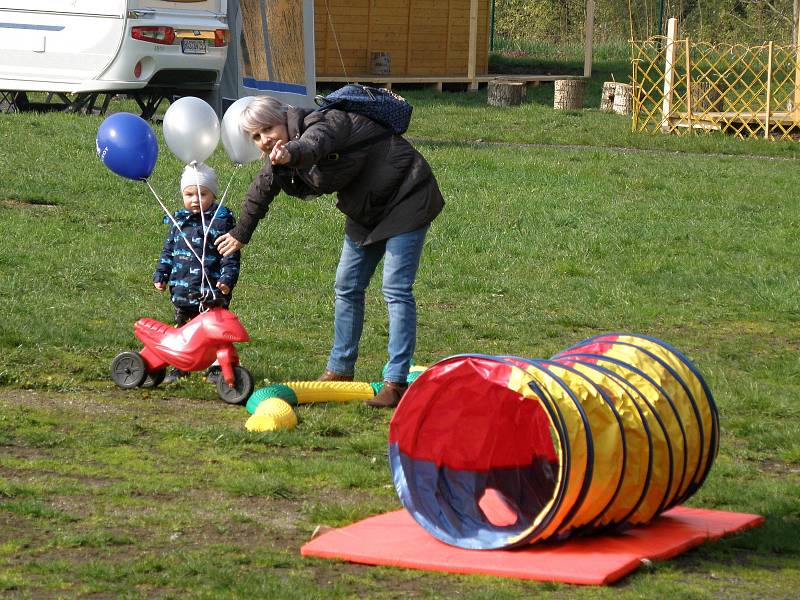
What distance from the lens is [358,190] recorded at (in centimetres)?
693

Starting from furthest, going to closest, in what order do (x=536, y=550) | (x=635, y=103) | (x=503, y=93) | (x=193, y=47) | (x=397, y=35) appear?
(x=397, y=35) < (x=503, y=93) < (x=635, y=103) < (x=193, y=47) < (x=536, y=550)

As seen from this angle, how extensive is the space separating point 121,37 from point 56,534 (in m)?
12.3

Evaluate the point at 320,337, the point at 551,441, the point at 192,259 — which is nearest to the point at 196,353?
the point at 192,259

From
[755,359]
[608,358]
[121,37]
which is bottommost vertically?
[755,359]

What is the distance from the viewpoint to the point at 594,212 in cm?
1407

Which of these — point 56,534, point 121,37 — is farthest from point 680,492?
point 121,37

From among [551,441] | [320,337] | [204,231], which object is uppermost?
[204,231]

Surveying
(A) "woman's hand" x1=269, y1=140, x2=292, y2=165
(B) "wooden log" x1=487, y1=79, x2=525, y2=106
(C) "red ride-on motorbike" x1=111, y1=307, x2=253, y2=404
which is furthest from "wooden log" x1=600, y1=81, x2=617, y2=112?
(A) "woman's hand" x1=269, y1=140, x2=292, y2=165

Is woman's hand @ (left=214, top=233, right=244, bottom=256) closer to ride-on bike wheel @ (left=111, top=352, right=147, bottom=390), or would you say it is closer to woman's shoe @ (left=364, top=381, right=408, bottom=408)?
ride-on bike wheel @ (left=111, top=352, right=147, bottom=390)

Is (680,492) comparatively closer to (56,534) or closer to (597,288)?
(56,534)

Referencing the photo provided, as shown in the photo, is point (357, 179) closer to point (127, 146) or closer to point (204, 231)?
point (204, 231)

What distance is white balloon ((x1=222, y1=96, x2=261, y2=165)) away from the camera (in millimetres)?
7273

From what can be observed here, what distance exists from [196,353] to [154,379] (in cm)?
48

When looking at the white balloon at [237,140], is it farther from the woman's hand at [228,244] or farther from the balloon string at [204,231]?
the woman's hand at [228,244]
